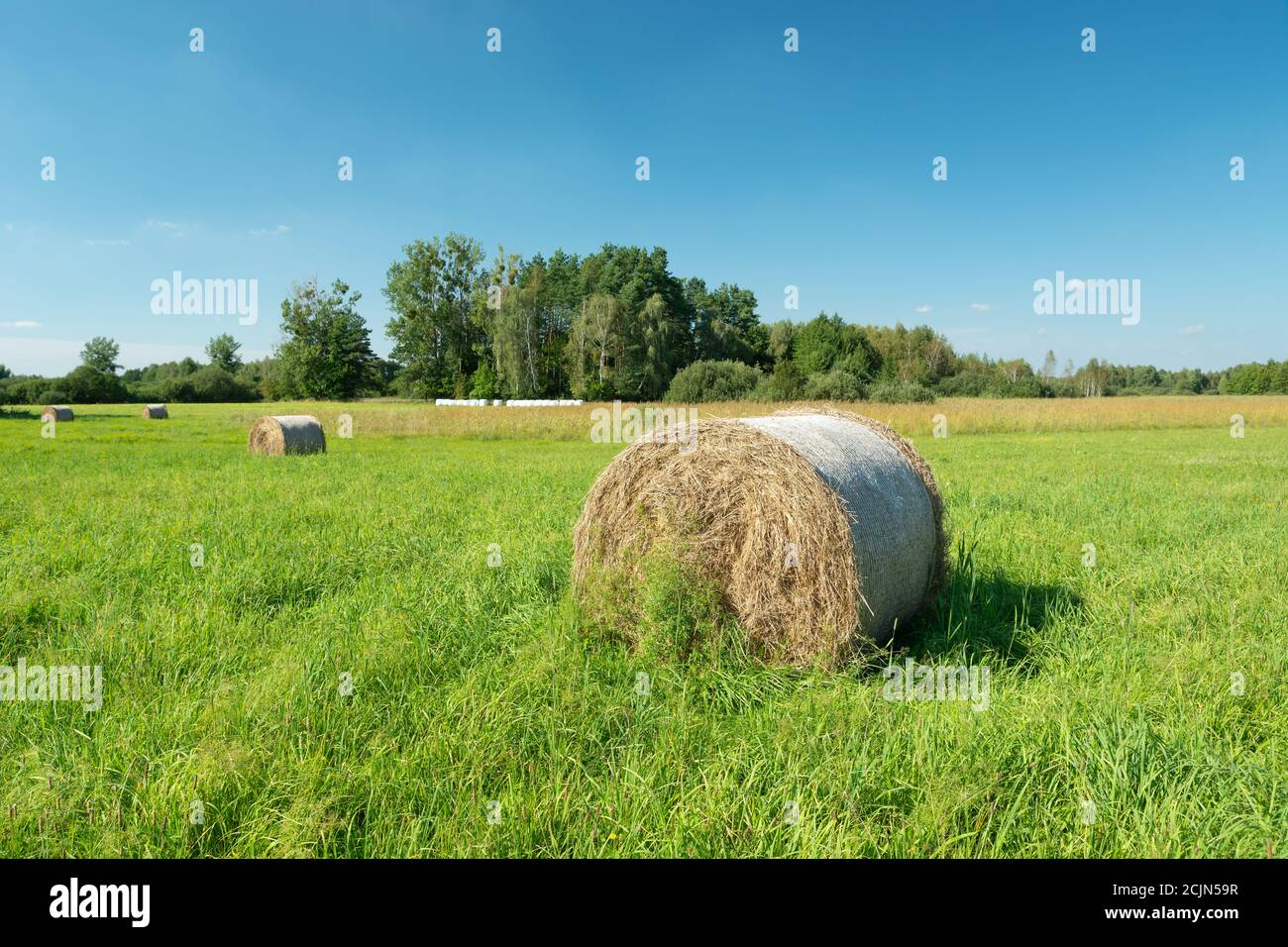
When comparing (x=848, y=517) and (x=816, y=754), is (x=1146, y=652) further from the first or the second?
(x=816, y=754)

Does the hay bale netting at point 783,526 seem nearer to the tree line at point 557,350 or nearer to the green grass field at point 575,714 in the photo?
the green grass field at point 575,714

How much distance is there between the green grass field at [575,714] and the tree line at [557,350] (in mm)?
44991

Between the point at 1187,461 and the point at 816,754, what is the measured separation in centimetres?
1794

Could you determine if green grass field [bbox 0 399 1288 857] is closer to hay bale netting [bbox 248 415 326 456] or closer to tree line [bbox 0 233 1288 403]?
hay bale netting [bbox 248 415 326 456]

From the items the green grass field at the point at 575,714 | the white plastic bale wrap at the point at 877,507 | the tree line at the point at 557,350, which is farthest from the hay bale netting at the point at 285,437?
the tree line at the point at 557,350

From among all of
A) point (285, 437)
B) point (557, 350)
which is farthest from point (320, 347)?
point (285, 437)

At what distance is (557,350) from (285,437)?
1775 inches

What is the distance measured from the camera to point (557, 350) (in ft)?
208

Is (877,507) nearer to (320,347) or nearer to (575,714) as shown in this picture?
(575,714)

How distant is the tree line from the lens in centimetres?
5703

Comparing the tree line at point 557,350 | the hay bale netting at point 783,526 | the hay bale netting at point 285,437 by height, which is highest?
the tree line at point 557,350

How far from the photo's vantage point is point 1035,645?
5020 millimetres

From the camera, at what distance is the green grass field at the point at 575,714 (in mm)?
3010
